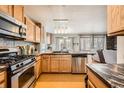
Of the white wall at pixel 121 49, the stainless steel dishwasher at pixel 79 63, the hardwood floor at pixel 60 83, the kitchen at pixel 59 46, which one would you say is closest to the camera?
the kitchen at pixel 59 46

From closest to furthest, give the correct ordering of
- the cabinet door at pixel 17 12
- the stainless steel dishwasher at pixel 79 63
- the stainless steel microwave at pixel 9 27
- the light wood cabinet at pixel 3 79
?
the light wood cabinet at pixel 3 79
the stainless steel microwave at pixel 9 27
the cabinet door at pixel 17 12
the stainless steel dishwasher at pixel 79 63

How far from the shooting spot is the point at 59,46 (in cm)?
1210

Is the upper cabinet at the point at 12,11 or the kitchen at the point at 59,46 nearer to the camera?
the kitchen at the point at 59,46

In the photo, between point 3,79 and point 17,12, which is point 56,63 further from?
point 3,79

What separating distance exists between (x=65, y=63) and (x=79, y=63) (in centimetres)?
51

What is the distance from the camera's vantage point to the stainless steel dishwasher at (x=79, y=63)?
20.9 ft

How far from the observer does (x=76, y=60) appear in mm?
6422

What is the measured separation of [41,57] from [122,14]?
482 cm

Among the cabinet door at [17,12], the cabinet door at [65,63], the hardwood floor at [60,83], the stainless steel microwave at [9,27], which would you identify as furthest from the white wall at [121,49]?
the cabinet door at [65,63]

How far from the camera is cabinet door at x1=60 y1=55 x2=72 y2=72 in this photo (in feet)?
21.0

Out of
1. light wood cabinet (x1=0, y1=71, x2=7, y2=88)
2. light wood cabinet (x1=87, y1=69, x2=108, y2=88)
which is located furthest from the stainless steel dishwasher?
light wood cabinet (x1=0, y1=71, x2=7, y2=88)

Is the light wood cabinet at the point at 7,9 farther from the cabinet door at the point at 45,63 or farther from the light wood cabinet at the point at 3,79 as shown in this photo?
the cabinet door at the point at 45,63

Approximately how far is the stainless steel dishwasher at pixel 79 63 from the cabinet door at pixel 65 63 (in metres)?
0.15
